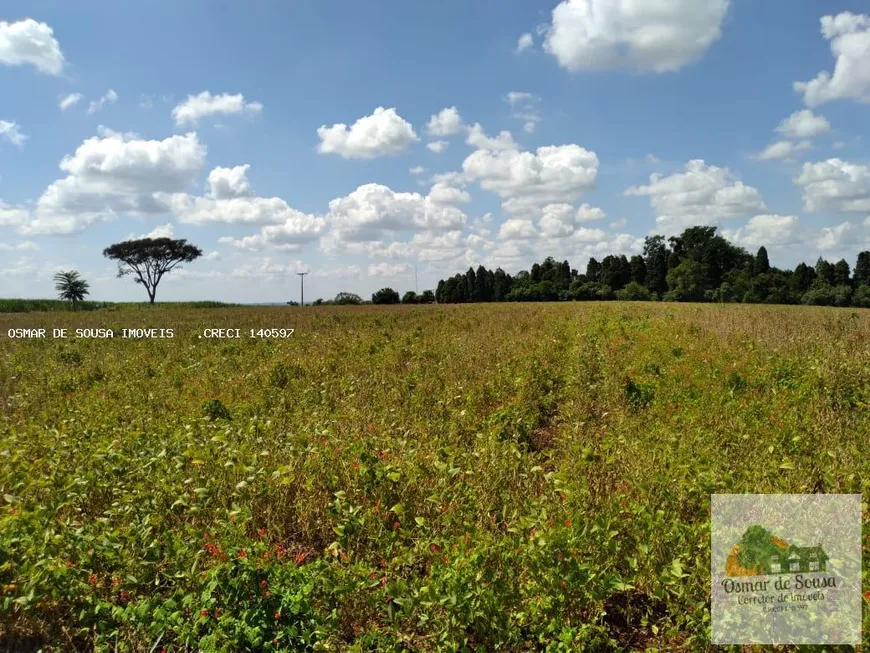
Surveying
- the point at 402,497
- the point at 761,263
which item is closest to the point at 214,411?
the point at 402,497

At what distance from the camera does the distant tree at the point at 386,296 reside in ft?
220

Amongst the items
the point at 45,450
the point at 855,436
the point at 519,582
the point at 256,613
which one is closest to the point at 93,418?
the point at 45,450

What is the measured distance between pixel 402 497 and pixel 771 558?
288 centimetres

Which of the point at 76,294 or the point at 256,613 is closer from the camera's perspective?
the point at 256,613

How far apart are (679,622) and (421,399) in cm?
511

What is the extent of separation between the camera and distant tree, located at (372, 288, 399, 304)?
6712 cm

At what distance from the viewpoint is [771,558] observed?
3.19 metres

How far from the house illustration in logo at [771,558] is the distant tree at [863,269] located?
89459 millimetres

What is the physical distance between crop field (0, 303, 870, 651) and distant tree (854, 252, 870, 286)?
83625 millimetres

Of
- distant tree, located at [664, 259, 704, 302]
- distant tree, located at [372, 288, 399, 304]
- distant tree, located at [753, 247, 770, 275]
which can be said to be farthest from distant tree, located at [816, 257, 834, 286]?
distant tree, located at [372, 288, 399, 304]

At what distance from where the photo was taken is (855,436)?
18.9 ft

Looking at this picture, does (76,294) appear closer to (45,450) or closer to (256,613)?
(45,450)

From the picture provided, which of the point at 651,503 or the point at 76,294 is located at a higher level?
the point at 76,294

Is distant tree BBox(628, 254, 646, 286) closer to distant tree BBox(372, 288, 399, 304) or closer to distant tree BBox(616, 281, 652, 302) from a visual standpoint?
distant tree BBox(616, 281, 652, 302)
